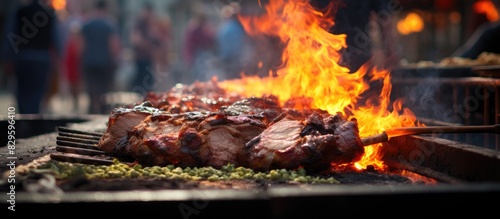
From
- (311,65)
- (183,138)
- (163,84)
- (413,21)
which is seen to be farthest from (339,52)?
(413,21)

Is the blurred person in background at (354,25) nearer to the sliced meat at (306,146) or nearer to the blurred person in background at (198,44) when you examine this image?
the sliced meat at (306,146)

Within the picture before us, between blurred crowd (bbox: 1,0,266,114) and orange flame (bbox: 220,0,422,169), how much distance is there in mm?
5580

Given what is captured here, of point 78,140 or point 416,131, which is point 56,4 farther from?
point 416,131

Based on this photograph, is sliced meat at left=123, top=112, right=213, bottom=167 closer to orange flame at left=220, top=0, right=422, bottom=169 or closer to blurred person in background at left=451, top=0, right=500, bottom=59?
orange flame at left=220, top=0, right=422, bottom=169

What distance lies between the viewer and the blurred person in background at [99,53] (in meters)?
18.2

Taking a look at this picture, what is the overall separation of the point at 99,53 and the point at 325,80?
1267 centimetres

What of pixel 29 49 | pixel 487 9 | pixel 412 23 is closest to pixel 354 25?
pixel 29 49

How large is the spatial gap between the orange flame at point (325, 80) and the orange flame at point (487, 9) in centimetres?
1290

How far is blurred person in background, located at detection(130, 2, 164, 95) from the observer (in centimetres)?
1947

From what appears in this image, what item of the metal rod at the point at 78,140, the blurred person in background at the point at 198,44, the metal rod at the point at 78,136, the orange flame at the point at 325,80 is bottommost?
the metal rod at the point at 78,140

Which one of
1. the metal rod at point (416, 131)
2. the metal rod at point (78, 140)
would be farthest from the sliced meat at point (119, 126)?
the metal rod at point (416, 131)

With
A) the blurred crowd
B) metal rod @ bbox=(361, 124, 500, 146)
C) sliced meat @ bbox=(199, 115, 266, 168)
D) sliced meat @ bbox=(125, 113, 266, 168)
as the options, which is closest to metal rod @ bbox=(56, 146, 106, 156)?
sliced meat @ bbox=(125, 113, 266, 168)

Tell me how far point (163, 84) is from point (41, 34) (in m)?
8.93

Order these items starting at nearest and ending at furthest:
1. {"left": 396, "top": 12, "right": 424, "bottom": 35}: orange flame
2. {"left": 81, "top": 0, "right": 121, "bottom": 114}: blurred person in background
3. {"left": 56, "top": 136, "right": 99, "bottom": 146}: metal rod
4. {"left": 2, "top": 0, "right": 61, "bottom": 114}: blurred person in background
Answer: {"left": 56, "top": 136, "right": 99, "bottom": 146}: metal rod → {"left": 2, "top": 0, "right": 61, "bottom": 114}: blurred person in background → {"left": 81, "top": 0, "right": 121, "bottom": 114}: blurred person in background → {"left": 396, "top": 12, "right": 424, "bottom": 35}: orange flame
